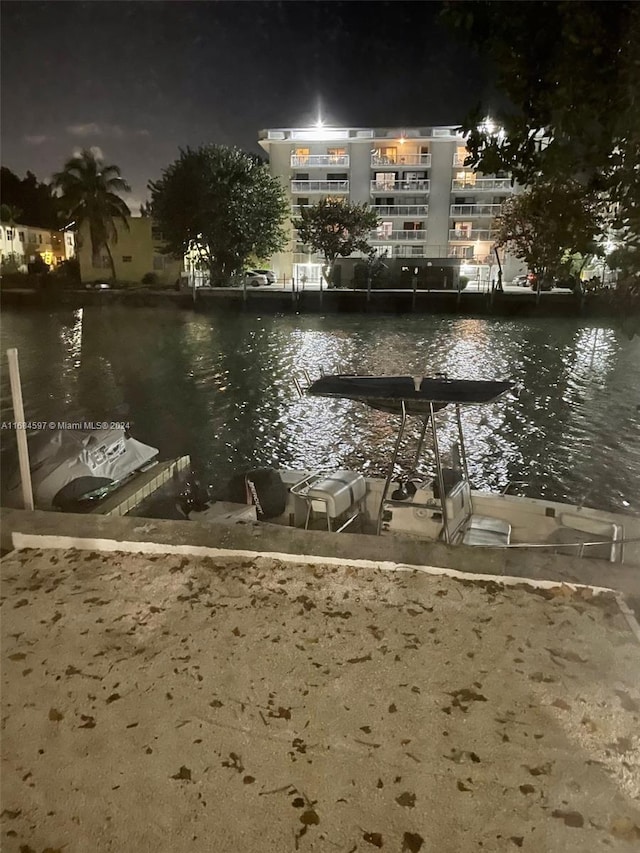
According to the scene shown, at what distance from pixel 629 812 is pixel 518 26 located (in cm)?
360

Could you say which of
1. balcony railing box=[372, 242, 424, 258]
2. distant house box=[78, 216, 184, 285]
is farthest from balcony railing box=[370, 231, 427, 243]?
distant house box=[78, 216, 184, 285]

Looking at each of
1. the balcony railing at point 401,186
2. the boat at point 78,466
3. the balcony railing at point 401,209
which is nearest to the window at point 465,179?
the balcony railing at point 401,186

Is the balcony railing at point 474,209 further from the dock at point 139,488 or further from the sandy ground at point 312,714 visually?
the sandy ground at point 312,714

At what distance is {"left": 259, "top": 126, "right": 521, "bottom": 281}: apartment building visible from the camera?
157 feet

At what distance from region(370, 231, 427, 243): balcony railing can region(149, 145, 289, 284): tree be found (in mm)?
9533

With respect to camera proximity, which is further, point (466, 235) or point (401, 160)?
point (466, 235)

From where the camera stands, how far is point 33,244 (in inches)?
2203

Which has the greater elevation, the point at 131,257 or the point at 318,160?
the point at 318,160

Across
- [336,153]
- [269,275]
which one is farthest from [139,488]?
[336,153]

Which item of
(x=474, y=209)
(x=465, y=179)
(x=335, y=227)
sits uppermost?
(x=465, y=179)

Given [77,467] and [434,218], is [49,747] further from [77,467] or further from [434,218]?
[434,218]

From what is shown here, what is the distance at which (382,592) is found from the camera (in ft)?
11.5

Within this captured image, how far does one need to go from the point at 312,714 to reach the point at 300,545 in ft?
4.57

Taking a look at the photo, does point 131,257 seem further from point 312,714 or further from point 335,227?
point 312,714
